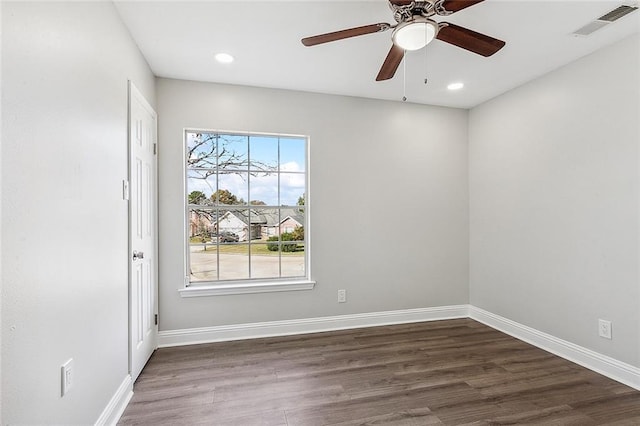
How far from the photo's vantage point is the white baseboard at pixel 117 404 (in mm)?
1677

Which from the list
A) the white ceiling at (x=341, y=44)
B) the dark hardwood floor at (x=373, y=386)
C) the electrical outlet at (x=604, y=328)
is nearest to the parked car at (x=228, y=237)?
the dark hardwood floor at (x=373, y=386)

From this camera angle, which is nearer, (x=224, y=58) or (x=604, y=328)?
(x=604, y=328)

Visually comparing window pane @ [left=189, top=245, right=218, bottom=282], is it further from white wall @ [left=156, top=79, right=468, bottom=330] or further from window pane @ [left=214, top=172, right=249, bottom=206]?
window pane @ [left=214, top=172, right=249, bottom=206]

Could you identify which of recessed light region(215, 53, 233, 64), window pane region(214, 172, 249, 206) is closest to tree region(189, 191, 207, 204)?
window pane region(214, 172, 249, 206)

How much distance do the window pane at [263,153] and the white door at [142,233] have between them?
0.91m

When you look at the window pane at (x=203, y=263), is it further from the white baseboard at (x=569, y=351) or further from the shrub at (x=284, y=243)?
the white baseboard at (x=569, y=351)

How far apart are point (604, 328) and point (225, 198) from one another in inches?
137

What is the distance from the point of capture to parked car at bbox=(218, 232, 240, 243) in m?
3.06

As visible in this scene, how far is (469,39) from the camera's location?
5.66 ft

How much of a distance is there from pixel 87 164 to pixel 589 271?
3.61 metres

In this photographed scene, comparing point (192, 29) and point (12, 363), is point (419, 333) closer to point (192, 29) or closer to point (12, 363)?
point (12, 363)

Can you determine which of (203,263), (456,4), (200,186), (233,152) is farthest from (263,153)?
(456,4)

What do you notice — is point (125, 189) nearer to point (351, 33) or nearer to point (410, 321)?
point (351, 33)

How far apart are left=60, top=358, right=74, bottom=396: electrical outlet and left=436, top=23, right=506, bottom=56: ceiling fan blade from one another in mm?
2470
